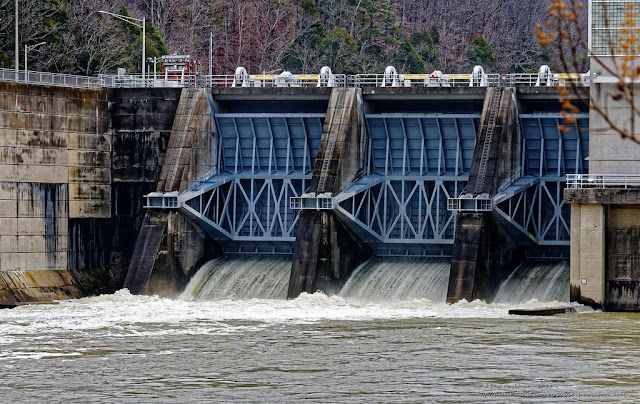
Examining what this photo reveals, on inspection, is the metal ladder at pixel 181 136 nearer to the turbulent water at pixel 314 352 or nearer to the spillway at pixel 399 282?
the turbulent water at pixel 314 352

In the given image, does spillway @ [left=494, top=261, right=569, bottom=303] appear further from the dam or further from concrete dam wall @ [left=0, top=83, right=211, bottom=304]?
concrete dam wall @ [left=0, top=83, right=211, bottom=304]

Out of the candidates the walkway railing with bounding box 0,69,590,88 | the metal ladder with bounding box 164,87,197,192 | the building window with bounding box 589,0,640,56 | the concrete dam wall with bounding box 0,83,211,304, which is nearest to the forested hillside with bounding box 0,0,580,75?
the walkway railing with bounding box 0,69,590,88

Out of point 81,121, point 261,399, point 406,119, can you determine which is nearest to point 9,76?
point 81,121

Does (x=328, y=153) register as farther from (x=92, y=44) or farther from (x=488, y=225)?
(x=92, y=44)

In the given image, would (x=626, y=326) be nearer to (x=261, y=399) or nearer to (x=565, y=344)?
(x=565, y=344)

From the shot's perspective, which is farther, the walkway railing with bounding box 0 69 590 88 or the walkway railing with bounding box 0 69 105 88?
the walkway railing with bounding box 0 69 590 88

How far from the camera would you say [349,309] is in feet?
152

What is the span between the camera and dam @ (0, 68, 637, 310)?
165 feet

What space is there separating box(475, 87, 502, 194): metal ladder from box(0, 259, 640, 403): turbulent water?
501 cm

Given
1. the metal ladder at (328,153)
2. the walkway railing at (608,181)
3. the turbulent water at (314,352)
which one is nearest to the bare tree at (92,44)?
the metal ladder at (328,153)

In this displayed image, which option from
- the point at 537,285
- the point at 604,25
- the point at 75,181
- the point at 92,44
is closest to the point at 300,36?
the point at 92,44

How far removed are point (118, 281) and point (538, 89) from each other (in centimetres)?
2007

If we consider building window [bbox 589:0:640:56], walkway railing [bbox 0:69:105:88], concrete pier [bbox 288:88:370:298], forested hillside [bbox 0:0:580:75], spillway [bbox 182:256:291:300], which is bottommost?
spillway [bbox 182:256:291:300]

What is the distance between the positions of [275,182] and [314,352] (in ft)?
75.5
